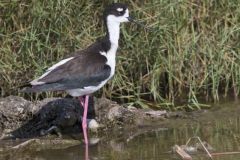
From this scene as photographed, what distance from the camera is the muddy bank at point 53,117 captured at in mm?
8203

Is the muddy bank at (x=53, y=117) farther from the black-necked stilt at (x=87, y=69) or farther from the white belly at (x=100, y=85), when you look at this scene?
the white belly at (x=100, y=85)

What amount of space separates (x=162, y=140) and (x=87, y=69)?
97 centimetres

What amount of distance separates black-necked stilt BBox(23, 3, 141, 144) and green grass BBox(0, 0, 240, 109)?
2.58ft

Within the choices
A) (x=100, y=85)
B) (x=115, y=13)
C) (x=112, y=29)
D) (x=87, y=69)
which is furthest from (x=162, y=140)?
(x=115, y=13)

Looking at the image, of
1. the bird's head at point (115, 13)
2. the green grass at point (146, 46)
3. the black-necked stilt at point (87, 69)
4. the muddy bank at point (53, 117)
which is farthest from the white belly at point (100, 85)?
the green grass at point (146, 46)

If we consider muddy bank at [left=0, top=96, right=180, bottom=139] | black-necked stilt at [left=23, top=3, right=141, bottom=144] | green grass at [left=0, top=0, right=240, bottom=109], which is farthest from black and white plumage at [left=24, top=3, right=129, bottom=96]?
green grass at [left=0, top=0, right=240, bottom=109]

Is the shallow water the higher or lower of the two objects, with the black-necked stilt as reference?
lower

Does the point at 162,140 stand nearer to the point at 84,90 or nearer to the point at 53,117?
the point at 84,90

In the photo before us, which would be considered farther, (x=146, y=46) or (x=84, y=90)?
(x=146, y=46)

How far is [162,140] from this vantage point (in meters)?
7.75

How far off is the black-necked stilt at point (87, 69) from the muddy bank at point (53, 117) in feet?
1.05

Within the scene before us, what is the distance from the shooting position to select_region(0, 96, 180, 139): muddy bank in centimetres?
820

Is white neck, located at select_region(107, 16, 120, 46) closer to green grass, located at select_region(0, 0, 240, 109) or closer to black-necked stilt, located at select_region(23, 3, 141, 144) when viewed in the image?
black-necked stilt, located at select_region(23, 3, 141, 144)

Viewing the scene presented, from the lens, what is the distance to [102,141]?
25.8 feet
